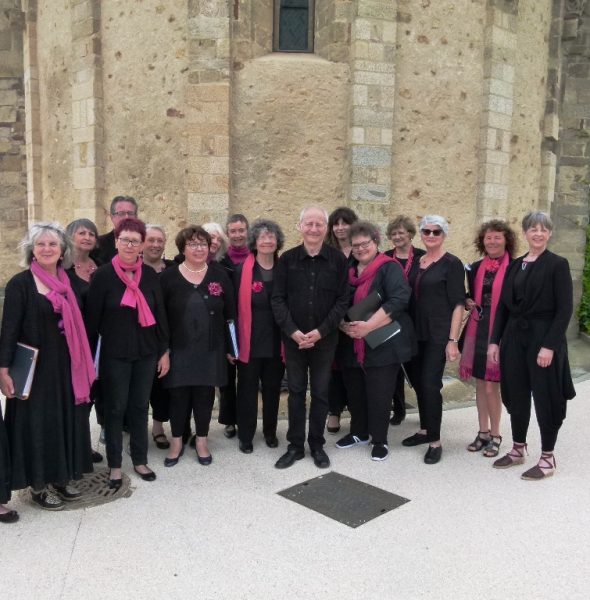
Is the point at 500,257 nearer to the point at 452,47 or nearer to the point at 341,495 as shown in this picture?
the point at 341,495

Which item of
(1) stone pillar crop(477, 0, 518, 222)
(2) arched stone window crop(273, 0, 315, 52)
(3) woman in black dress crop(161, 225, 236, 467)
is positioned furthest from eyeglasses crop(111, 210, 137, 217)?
(1) stone pillar crop(477, 0, 518, 222)

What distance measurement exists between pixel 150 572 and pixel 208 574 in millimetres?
303

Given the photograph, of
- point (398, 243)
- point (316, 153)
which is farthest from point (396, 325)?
point (316, 153)

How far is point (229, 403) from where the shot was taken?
512 cm

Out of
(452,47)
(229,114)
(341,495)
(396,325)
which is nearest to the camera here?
(341,495)

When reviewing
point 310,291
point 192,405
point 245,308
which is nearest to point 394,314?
point 310,291

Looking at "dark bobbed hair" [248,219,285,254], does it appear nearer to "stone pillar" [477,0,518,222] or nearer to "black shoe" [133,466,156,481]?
"black shoe" [133,466,156,481]

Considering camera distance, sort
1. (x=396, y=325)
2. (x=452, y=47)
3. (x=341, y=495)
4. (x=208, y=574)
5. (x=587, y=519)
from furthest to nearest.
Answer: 1. (x=452, y=47)
2. (x=396, y=325)
3. (x=341, y=495)
4. (x=587, y=519)
5. (x=208, y=574)

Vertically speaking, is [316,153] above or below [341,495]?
above

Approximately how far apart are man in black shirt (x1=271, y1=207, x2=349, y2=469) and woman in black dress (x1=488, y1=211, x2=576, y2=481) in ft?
4.01

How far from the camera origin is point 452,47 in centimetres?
743

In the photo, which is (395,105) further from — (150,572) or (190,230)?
(150,572)

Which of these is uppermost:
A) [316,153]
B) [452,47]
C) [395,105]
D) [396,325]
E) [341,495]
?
[452,47]

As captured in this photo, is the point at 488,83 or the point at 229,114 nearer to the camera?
the point at 229,114
